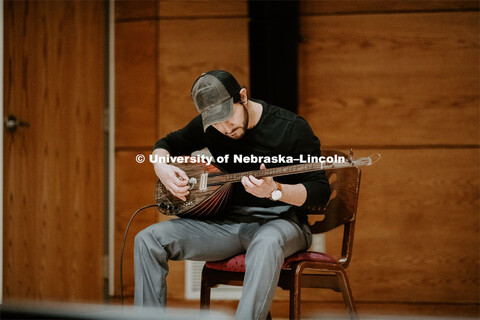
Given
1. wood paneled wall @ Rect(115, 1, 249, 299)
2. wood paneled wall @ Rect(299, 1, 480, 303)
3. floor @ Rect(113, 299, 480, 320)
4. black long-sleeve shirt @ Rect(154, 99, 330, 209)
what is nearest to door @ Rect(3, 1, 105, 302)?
wood paneled wall @ Rect(115, 1, 249, 299)

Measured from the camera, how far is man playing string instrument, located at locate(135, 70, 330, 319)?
1.52 m

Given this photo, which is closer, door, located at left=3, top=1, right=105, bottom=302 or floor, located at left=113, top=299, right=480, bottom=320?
door, located at left=3, top=1, right=105, bottom=302

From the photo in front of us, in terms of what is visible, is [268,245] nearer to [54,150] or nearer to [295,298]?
[295,298]

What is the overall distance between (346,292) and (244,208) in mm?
486

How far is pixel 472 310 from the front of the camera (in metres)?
2.72

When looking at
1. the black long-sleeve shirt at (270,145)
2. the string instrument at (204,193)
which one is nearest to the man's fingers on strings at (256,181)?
the string instrument at (204,193)

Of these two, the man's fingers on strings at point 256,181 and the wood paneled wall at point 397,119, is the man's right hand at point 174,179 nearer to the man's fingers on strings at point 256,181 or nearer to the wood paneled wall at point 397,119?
the man's fingers on strings at point 256,181

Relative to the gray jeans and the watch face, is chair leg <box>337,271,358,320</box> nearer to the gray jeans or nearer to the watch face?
the gray jeans

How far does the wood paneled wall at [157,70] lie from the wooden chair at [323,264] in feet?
3.96

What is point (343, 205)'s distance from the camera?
1796 millimetres

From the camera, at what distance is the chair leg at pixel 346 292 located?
1.70 m

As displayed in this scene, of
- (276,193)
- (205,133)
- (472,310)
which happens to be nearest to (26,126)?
(205,133)
